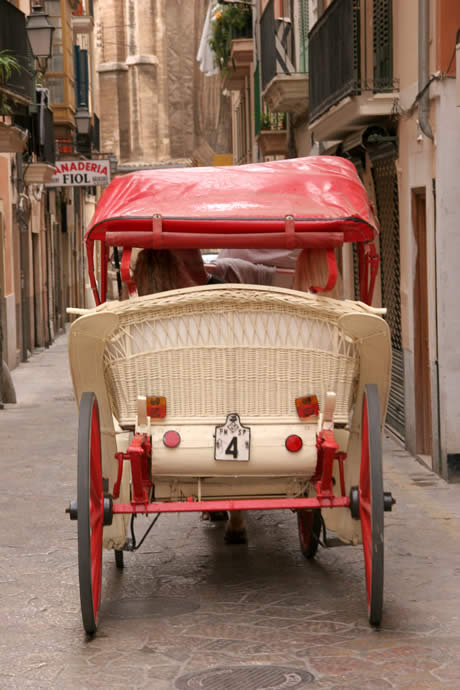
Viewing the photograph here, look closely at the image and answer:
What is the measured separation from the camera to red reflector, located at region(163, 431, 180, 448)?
5.89m

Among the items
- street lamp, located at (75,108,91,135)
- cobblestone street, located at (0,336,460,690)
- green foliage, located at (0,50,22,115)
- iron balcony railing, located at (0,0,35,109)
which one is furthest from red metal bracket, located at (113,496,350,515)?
street lamp, located at (75,108,91,135)

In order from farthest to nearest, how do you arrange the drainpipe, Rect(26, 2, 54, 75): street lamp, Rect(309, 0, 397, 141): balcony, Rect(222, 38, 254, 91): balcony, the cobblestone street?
1. Rect(222, 38, 254, 91): balcony
2. Rect(26, 2, 54, 75): street lamp
3. Rect(309, 0, 397, 141): balcony
4. the drainpipe
5. the cobblestone street

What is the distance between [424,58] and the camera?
10352mm

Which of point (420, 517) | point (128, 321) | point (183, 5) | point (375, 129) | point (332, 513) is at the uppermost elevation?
point (183, 5)

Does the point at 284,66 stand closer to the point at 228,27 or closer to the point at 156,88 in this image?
the point at 228,27

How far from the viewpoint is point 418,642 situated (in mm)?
5715

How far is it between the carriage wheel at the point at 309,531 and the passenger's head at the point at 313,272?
1.22 metres

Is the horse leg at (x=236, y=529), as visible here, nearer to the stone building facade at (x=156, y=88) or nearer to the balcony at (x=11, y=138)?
the balcony at (x=11, y=138)

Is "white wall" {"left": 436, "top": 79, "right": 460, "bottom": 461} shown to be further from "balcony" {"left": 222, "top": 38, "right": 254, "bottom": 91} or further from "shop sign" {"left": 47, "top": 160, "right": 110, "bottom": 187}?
"balcony" {"left": 222, "top": 38, "right": 254, "bottom": 91}

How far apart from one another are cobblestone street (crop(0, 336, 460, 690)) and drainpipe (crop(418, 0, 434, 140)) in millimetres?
2944

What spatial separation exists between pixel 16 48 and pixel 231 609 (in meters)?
13.1

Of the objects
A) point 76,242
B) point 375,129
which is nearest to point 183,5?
point 76,242

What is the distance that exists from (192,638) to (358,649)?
0.76 metres

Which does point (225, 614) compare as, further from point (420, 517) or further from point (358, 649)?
point (420, 517)
